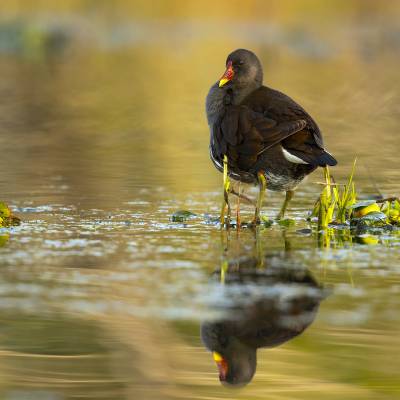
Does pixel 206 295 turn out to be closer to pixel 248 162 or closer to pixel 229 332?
pixel 229 332

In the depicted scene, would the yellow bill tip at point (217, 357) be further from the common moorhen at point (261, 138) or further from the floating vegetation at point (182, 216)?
the floating vegetation at point (182, 216)

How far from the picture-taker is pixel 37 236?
7.07m

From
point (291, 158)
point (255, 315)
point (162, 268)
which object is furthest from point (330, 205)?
A: point (255, 315)

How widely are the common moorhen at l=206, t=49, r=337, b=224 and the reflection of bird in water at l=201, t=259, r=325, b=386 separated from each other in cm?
143

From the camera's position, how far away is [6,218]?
24.4ft

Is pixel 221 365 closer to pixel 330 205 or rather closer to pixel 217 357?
pixel 217 357

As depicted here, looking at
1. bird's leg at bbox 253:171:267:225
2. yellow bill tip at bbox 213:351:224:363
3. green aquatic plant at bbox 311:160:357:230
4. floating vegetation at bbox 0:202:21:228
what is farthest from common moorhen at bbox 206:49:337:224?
yellow bill tip at bbox 213:351:224:363

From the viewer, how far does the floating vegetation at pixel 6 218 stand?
24.2 ft

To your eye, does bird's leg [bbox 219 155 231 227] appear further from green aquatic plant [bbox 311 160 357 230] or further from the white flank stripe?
green aquatic plant [bbox 311 160 357 230]

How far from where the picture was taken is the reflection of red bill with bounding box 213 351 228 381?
14.7 ft

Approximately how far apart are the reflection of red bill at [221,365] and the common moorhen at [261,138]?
2.63 metres

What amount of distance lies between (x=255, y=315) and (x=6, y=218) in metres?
2.80

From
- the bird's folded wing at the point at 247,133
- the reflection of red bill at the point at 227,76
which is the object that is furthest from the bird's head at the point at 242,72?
the bird's folded wing at the point at 247,133

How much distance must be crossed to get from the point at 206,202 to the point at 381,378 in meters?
4.28
